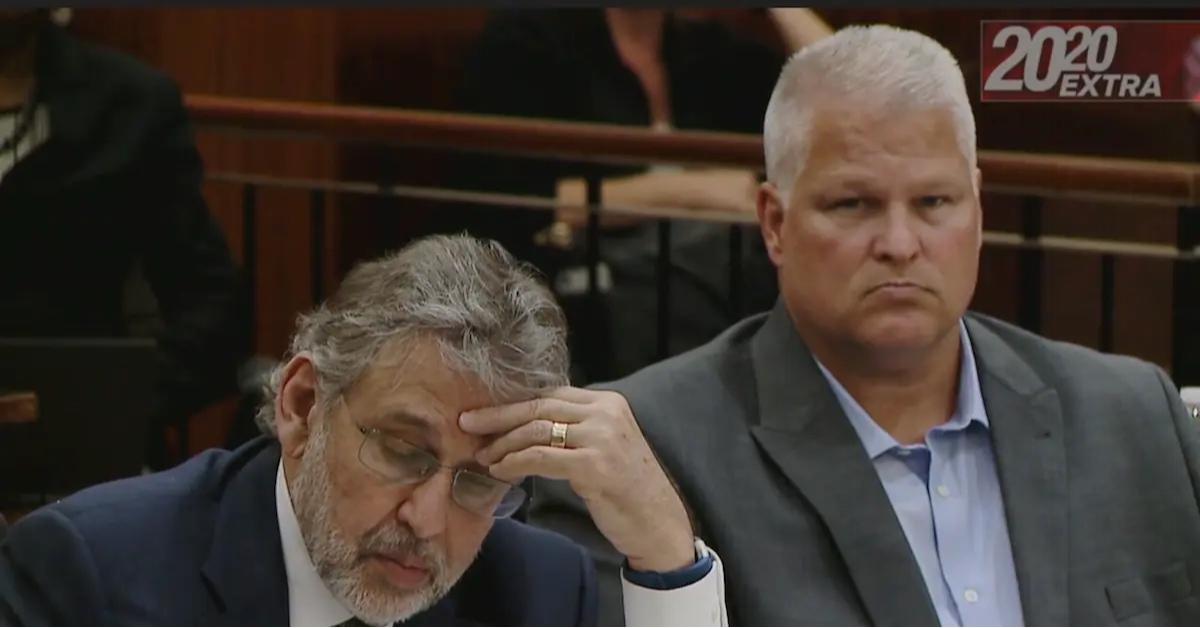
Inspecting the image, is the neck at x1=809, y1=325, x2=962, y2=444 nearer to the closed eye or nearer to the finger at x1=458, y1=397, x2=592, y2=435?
the closed eye

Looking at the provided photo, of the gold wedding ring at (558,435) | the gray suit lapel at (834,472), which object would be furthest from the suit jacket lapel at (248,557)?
the gray suit lapel at (834,472)

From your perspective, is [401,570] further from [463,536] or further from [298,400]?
[298,400]

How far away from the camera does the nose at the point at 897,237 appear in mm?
2158

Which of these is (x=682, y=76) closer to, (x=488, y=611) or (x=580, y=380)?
(x=580, y=380)

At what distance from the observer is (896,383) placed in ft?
7.30

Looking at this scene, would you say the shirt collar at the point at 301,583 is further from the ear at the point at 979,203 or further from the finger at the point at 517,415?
the ear at the point at 979,203

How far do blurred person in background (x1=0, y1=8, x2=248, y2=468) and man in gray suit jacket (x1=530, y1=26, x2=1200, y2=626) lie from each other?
54 centimetres

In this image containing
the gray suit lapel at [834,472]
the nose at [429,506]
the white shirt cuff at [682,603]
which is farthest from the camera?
the gray suit lapel at [834,472]

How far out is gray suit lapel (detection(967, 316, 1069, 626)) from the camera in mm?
2148

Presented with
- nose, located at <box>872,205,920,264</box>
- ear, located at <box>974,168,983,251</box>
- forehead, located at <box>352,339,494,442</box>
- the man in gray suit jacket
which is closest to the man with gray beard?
forehead, located at <box>352,339,494,442</box>

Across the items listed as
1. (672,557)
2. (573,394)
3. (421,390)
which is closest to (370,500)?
(421,390)

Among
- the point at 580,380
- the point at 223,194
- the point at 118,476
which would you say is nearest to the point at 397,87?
the point at 223,194

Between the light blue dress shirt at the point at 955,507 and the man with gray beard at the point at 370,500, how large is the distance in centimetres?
29

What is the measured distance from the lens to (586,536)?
2.15 m
